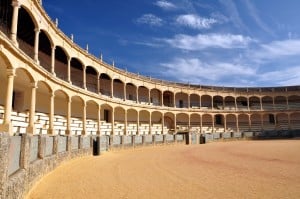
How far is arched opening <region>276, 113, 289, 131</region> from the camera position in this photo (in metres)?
48.0

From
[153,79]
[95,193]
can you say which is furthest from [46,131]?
[153,79]

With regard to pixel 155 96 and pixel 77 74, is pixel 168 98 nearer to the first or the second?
pixel 155 96

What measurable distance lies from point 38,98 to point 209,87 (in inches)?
1272

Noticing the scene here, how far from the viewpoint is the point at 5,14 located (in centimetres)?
1655

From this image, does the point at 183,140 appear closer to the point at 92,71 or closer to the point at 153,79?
the point at 153,79

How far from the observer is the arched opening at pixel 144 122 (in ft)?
126

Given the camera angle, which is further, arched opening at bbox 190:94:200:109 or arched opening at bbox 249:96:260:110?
Answer: arched opening at bbox 249:96:260:110

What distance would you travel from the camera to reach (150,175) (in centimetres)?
1017

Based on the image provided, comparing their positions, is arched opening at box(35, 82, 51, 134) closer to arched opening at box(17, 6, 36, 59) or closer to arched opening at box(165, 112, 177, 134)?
arched opening at box(17, 6, 36, 59)

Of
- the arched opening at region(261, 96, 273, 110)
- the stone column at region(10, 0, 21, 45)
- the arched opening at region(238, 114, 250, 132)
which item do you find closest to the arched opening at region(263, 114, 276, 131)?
the arched opening at region(261, 96, 273, 110)

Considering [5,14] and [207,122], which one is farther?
[207,122]

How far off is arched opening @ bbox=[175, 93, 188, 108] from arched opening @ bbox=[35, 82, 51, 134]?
26.8m

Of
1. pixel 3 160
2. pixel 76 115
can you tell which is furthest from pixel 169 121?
pixel 3 160

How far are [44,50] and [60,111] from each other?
565 centimetres
